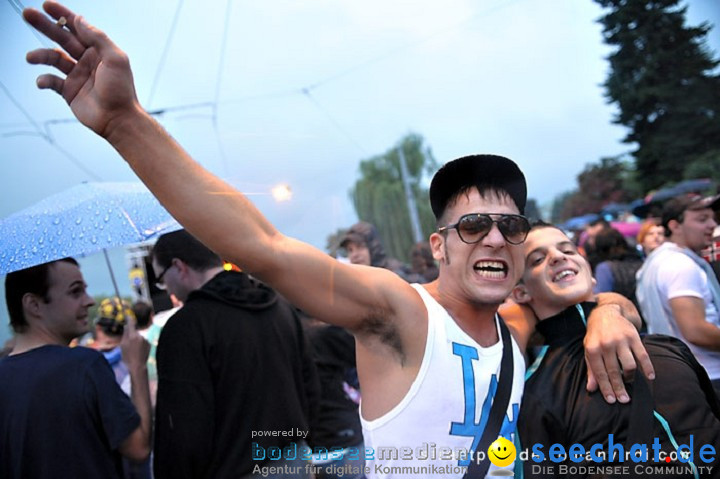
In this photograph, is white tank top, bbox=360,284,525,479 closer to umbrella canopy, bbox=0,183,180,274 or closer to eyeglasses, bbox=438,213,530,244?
eyeglasses, bbox=438,213,530,244

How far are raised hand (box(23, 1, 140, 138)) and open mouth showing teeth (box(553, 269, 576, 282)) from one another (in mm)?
1567

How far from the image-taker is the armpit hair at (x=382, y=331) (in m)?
1.37

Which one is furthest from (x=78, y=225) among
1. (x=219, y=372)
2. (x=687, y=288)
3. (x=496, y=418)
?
(x=687, y=288)

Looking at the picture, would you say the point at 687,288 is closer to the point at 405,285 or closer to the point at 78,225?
the point at 405,285

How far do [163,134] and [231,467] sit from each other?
1.54 m

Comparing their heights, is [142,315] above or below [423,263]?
below

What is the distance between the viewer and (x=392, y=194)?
6688 mm

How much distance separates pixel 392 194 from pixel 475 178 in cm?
506

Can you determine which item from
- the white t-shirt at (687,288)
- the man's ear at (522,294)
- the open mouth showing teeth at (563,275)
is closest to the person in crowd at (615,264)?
the white t-shirt at (687,288)

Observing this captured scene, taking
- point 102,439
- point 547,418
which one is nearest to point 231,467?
point 102,439

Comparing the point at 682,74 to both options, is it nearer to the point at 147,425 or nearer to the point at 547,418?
the point at 547,418

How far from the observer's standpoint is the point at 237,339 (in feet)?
6.93

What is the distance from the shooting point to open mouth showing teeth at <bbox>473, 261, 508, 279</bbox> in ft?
5.20

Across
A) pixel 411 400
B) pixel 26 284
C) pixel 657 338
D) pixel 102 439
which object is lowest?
pixel 102 439
